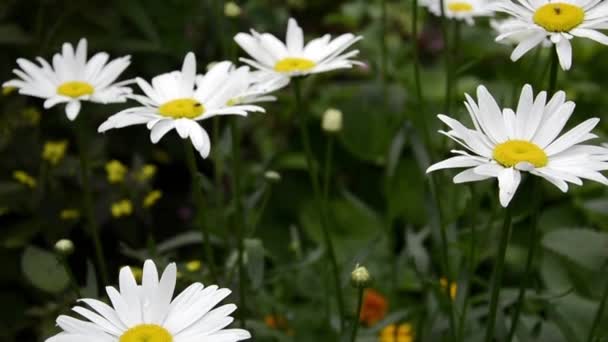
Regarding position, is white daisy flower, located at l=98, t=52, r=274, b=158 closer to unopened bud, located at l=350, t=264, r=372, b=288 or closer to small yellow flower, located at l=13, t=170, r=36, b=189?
unopened bud, located at l=350, t=264, r=372, b=288

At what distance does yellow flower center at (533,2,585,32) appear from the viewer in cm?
123

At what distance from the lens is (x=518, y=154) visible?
3.53 feet

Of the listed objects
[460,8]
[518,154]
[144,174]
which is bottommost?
[518,154]

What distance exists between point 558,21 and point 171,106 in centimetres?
59

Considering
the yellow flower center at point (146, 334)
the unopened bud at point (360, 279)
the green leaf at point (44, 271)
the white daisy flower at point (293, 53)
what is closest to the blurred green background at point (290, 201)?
the green leaf at point (44, 271)

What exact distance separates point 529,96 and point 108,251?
1.31m

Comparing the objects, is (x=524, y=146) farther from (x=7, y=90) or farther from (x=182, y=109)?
(x=7, y=90)

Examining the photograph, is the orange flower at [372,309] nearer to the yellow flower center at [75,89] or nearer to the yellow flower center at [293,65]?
the yellow flower center at [293,65]

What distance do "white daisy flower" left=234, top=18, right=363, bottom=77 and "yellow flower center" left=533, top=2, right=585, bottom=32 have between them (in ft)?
0.98

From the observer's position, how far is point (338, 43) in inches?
57.4

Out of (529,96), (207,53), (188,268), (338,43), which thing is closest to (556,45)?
(529,96)

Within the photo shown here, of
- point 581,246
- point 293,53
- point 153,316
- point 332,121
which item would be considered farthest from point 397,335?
point 153,316

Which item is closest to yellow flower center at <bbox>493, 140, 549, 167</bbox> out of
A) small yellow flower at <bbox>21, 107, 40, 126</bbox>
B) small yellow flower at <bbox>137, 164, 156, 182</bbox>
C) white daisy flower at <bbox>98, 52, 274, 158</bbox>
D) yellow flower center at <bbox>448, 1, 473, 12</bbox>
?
white daisy flower at <bbox>98, 52, 274, 158</bbox>

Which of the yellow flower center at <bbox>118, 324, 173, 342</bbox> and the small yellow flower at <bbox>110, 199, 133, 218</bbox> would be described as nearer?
the yellow flower center at <bbox>118, 324, 173, 342</bbox>
